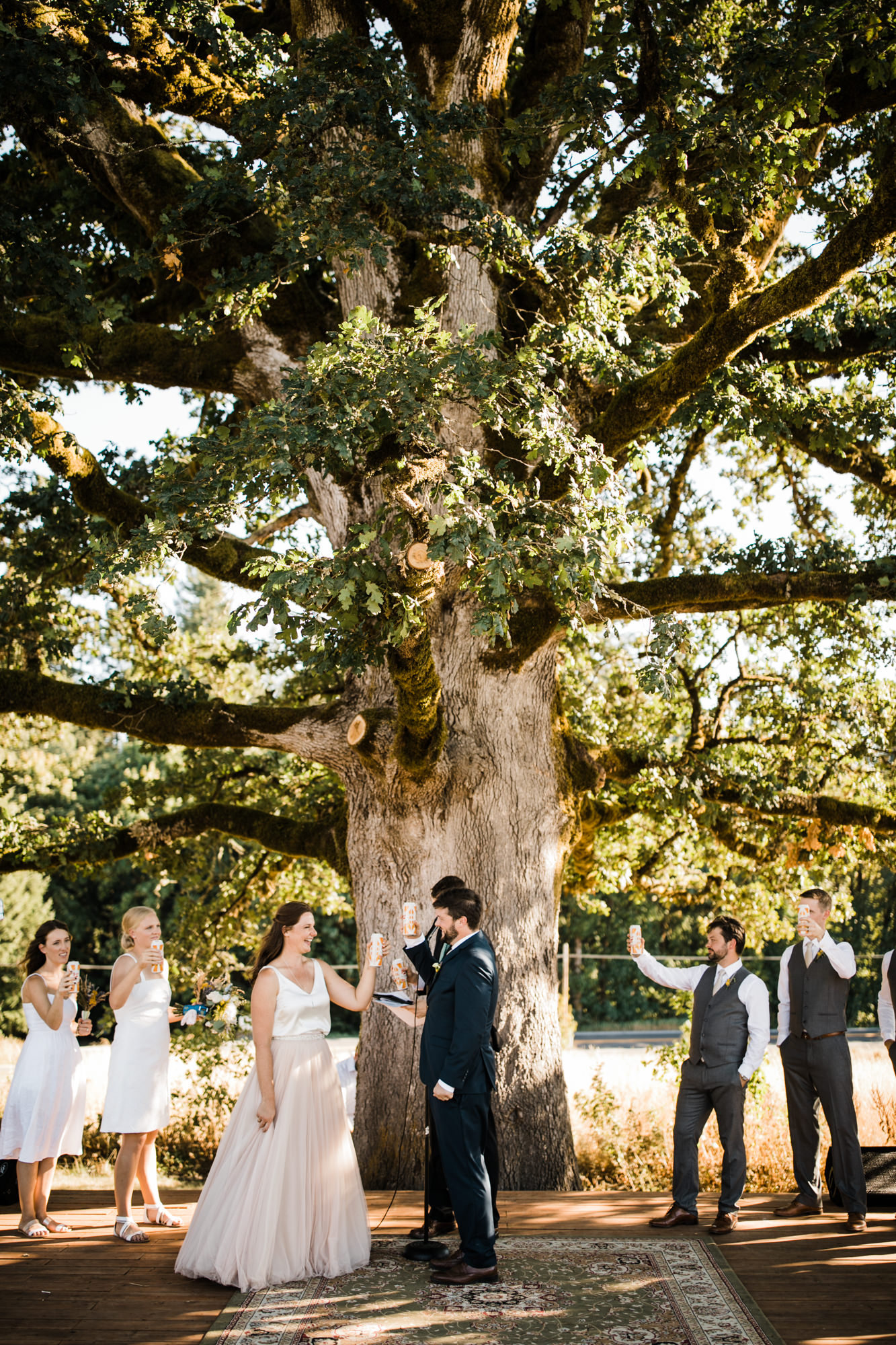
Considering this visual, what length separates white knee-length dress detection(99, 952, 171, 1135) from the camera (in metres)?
5.36

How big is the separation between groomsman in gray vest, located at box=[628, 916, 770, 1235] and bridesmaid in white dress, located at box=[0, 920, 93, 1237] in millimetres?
3116

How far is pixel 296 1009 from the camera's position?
4906 mm

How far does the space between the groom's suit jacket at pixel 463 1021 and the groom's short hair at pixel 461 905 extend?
0.25 feet

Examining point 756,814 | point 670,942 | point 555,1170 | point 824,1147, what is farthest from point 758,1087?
point 670,942

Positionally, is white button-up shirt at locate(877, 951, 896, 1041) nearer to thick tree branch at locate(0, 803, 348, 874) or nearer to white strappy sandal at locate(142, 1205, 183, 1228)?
white strappy sandal at locate(142, 1205, 183, 1228)

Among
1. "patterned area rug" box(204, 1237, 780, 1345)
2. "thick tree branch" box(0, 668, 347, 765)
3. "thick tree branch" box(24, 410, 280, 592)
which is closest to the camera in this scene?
"patterned area rug" box(204, 1237, 780, 1345)

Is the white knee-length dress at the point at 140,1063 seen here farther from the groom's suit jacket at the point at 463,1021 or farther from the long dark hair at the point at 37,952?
the groom's suit jacket at the point at 463,1021


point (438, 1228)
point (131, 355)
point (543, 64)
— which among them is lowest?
point (438, 1228)

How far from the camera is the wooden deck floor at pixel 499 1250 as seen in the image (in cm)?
412

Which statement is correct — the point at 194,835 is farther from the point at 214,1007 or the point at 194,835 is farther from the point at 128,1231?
the point at 128,1231

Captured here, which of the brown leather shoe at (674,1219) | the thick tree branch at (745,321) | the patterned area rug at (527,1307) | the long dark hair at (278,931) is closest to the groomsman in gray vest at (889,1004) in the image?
the brown leather shoe at (674,1219)

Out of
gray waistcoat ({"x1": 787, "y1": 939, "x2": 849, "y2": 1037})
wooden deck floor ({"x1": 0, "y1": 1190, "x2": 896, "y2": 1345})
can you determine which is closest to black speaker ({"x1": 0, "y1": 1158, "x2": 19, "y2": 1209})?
wooden deck floor ({"x1": 0, "y1": 1190, "x2": 896, "y2": 1345})

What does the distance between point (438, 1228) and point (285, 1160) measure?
1177 millimetres

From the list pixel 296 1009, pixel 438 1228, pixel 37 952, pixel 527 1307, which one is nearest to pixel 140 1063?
pixel 37 952
